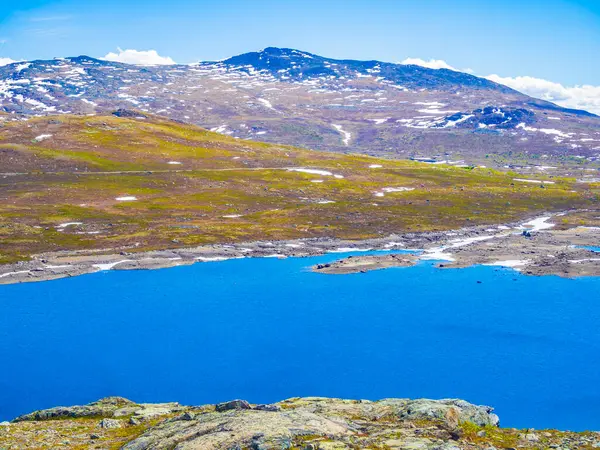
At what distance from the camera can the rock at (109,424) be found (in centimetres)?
3459

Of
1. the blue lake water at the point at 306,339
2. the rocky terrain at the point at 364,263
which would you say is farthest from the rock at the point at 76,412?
the rocky terrain at the point at 364,263

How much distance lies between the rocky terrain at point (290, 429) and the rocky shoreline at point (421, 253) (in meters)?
69.6

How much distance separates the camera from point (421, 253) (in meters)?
120

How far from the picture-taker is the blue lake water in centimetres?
5928

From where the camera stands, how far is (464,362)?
219ft

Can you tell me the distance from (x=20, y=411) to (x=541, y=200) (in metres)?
159

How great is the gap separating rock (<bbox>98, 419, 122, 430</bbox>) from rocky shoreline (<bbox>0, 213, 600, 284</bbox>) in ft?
235

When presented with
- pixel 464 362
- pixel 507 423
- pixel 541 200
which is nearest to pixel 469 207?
pixel 541 200

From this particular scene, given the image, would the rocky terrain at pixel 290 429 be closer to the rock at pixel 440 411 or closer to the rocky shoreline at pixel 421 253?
the rock at pixel 440 411

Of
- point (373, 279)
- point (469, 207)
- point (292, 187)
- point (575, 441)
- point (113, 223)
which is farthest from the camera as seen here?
point (292, 187)

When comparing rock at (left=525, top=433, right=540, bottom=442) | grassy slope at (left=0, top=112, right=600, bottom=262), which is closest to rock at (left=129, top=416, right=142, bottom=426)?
rock at (left=525, top=433, right=540, bottom=442)

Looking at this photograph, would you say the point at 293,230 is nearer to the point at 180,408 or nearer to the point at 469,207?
the point at 469,207

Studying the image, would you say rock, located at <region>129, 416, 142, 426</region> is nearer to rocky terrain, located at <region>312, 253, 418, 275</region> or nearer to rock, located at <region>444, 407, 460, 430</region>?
rock, located at <region>444, 407, 460, 430</region>

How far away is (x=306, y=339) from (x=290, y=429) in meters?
46.6
